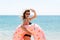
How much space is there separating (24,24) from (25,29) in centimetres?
8

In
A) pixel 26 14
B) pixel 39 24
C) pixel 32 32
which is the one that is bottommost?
pixel 39 24

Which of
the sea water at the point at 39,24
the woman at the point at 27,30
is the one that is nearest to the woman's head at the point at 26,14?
the woman at the point at 27,30

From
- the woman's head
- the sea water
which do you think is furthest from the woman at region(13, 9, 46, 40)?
the sea water

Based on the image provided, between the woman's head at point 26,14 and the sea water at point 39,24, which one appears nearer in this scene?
the woman's head at point 26,14

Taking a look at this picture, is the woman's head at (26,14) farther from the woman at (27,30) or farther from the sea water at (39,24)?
the sea water at (39,24)

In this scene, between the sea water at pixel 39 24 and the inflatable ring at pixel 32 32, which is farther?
the sea water at pixel 39 24

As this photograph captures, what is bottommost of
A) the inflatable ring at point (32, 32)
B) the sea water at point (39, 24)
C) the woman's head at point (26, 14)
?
the sea water at point (39, 24)

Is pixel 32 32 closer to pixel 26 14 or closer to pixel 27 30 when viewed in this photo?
pixel 27 30

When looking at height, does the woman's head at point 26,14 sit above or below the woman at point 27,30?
above

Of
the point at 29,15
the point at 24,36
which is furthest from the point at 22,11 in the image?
the point at 24,36

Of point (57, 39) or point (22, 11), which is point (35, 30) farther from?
point (57, 39)

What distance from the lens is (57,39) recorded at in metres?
8.26

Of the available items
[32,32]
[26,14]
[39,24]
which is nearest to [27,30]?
[32,32]

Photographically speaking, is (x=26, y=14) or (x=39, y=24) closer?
(x=26, y=14)
